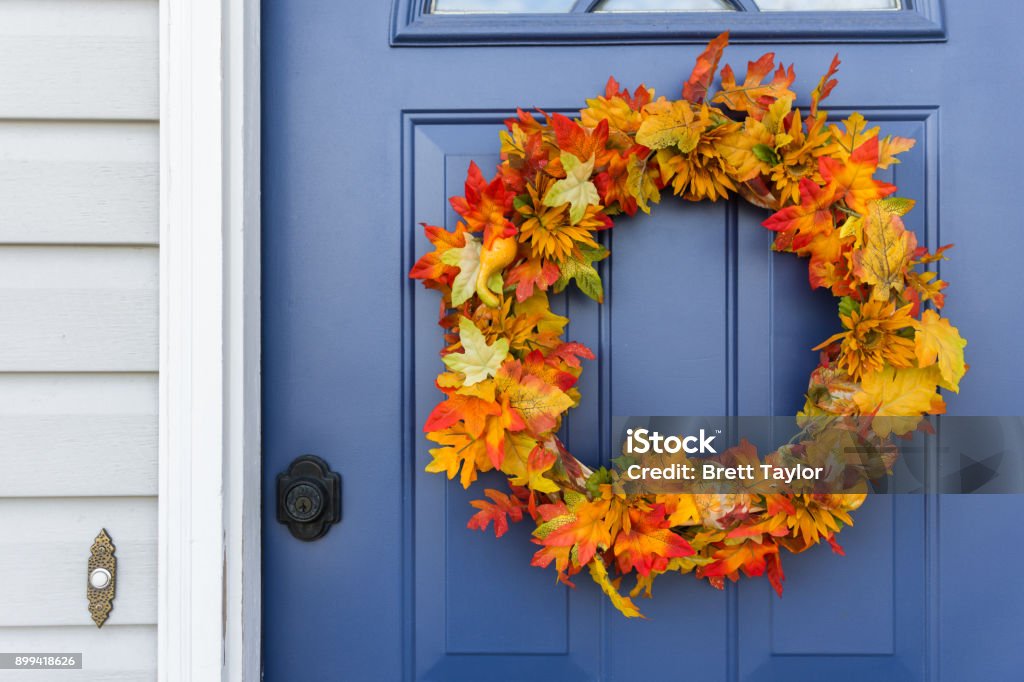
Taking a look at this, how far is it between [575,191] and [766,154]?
0.27 meters

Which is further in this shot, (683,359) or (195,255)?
(683,359)

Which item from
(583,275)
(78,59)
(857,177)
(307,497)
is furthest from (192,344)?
(857,177)

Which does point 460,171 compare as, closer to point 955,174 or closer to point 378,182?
Answer: point 378,182

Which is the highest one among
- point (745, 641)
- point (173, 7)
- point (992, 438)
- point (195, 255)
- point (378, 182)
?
point (173, 7)

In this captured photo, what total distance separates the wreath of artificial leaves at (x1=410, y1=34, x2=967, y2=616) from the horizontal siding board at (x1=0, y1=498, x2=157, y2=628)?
38cm

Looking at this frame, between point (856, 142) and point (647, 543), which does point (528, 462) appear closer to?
point (647, 543)

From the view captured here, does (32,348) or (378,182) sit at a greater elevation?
(378,182)

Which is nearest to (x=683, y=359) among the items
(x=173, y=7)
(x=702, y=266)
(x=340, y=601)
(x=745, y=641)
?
(x=702, y=266)

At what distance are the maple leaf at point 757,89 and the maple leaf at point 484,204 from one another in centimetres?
33

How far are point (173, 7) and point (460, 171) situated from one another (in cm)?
41

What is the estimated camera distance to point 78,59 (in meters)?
0.86

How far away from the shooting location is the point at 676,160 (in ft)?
3.06

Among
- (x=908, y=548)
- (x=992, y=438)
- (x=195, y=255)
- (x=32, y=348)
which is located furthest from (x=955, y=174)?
(x=32, y=348)

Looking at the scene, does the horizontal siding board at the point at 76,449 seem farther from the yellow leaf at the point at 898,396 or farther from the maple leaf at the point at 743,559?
the yellow leaf at the point at 898,396
